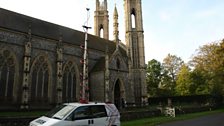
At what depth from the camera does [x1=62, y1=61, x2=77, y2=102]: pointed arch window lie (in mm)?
28327

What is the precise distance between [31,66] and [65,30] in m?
9.72

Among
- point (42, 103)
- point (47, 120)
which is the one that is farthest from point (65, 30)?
point (47, 120)

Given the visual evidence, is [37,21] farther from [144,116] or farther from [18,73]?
[144,116]

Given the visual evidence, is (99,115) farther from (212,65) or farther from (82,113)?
(212,65)

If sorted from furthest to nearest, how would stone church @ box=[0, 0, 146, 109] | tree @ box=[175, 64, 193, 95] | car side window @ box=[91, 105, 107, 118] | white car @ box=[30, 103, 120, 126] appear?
tree @ box=[175, 64, 193, 95] → stone church @ box=[0, 0, 146, 109] → car side window @ box=[91, 105, 107, 118] → white car @ box=[30, 103, 120, 126]

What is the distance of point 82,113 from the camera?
9188mm

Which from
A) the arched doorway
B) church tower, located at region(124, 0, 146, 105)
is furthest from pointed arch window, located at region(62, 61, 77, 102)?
church tower, located at region(124, 0, 146, 105)

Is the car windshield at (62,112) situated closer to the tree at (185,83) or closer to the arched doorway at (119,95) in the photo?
the arched doorway at (119,95)

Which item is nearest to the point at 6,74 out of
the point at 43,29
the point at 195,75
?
the point at 43,29

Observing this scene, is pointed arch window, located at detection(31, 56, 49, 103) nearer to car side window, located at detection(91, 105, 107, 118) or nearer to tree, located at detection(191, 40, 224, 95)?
car side window, located at detection(91, 105, 107, 118)

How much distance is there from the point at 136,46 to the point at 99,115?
104 ft

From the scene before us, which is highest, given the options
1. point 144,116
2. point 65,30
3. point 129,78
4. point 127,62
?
point 65,30

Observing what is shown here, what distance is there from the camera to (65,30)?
3281cm

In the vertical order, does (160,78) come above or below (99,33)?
below
